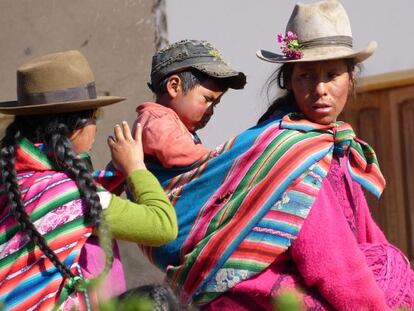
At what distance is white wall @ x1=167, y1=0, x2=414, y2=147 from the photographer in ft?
21.7

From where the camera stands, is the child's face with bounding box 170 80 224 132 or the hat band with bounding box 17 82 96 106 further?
the child's face with bounding box 170 80 224 132

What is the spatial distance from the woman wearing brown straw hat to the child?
21 centimetres

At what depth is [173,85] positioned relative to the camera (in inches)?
174

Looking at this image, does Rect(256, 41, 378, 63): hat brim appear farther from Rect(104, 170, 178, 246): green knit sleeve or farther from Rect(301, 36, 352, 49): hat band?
Rect(104, 170, 178, 246): green knit sleeve

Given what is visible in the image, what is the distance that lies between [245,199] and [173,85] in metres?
0.54

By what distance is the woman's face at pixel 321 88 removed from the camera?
14.0 ft


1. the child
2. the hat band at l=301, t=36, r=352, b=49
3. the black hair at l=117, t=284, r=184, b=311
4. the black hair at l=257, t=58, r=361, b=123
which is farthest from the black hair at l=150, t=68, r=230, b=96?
the black hair at l=117, t=284, r=184, b=311

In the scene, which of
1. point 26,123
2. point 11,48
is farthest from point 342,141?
point 11,48

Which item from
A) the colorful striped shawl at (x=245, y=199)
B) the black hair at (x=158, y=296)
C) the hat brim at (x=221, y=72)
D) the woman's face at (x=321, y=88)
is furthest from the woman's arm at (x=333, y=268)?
the black hair at (x=158, y=296)

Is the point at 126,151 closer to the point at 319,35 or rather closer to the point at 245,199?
the point at 245,199

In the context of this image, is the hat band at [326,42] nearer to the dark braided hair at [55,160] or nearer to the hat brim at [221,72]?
the hat brim at [221,72]

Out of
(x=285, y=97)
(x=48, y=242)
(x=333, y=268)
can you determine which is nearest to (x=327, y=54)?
(x=285, y=97)

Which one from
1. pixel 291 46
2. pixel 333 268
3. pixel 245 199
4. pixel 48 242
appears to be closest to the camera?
pixel 48 242

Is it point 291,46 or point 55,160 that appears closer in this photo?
point 55,160
